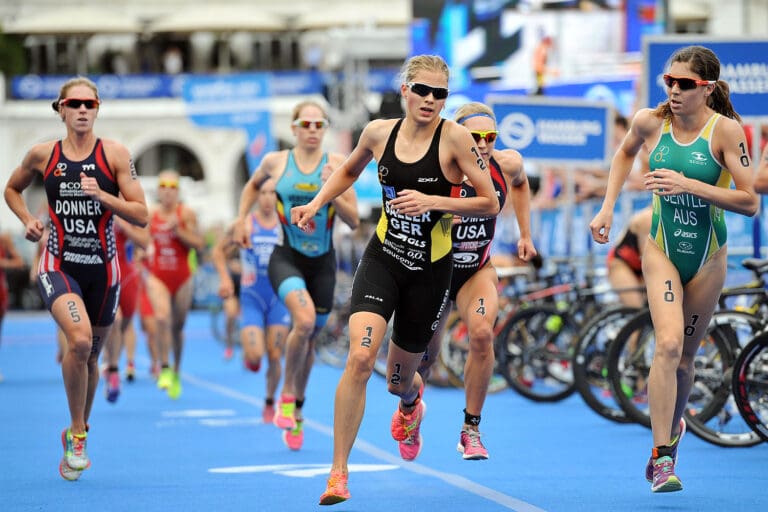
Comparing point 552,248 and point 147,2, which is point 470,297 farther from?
point 147,2

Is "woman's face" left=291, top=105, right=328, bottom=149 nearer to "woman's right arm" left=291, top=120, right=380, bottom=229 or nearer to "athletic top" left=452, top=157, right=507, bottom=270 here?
"athletic top" left=452, top=157, right=507, bottom=270

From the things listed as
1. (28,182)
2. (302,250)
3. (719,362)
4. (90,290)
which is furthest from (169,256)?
(719,362)

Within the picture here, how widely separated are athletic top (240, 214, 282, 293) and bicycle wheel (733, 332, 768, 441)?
4873 mm

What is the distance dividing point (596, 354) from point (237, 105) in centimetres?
1484

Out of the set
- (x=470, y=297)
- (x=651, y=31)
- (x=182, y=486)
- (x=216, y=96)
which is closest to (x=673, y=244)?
(x=470, y=297)

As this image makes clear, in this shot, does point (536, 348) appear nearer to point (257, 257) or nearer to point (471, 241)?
point (257, 257)

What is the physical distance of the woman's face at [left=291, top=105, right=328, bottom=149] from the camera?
1113 centimetres

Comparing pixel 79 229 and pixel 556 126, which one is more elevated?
pixel 556 126

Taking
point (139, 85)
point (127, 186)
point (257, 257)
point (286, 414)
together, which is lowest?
point (286, 414)

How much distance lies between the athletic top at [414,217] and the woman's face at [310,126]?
3.23m

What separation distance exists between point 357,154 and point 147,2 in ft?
197

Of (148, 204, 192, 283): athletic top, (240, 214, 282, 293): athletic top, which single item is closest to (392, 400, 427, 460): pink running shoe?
(240, 214, 282, 293): athletic top

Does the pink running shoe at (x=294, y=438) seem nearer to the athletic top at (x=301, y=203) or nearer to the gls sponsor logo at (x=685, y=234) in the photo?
the athletic top at (x=301, y=203)

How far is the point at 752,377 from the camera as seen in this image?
31.6 ft
